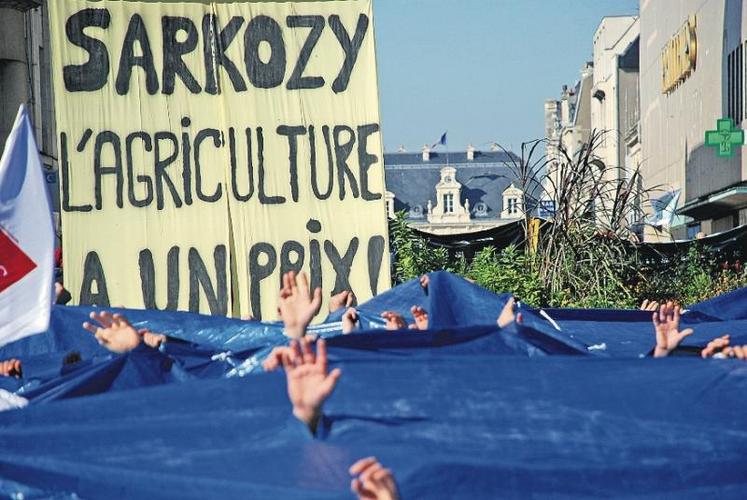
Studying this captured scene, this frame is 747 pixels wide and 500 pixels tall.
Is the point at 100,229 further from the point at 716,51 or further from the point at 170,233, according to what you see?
the point at 716,51

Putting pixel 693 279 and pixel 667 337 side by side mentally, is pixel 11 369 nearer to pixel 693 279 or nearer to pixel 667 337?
pixel 667 337

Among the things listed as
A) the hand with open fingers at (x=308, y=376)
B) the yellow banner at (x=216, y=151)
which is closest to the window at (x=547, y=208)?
the yellow banner at (x=216, y=151)

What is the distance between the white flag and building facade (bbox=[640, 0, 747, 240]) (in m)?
20.2

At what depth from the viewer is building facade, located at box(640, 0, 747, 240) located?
31.0 m

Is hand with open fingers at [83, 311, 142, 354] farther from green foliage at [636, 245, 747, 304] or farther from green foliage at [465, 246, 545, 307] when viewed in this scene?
green foliage at [636, 245, 747, 304]

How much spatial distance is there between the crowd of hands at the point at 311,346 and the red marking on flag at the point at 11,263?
19.0 inches

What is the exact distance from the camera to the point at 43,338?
8.08 metres

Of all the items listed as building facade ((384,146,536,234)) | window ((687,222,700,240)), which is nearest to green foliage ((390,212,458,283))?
window ((687,222,700,240))

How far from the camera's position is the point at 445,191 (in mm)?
108000

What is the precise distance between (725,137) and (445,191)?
7831 centimetres

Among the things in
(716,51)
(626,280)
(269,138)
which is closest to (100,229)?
(269,138)

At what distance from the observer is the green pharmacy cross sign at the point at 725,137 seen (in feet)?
97.1

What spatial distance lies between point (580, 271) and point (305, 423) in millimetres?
10287

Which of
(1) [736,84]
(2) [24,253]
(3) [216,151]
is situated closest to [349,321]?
(2) [24,253]
